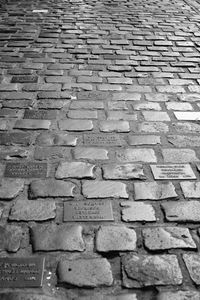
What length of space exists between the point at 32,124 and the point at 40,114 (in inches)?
8.1

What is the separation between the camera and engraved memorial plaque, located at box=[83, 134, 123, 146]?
2.72m

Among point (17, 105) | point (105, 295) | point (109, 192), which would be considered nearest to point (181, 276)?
point (105, 295)

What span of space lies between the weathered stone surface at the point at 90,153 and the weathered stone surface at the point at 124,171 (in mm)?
131

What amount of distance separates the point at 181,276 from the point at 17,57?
375 cm

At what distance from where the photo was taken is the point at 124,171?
2.40m

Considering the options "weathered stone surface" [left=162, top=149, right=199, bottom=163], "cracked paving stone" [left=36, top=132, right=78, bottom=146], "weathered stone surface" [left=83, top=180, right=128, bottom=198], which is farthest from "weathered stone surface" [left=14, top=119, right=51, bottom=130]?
"weathered stone surface" [left=162, top=149, right=199, bottom=163]

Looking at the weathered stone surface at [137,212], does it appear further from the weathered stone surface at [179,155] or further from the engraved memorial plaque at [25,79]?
the engraved memorial plaque at [25,79]

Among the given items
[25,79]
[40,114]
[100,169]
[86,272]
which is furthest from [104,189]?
[25,79]

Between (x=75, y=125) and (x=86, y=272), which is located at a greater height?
(x=86, y=272)

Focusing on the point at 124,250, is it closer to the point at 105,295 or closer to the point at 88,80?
the point at 105,295

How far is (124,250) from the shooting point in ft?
Answer: 5.82

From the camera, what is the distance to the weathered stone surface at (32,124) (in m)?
2.93

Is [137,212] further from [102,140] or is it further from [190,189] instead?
[102,140]

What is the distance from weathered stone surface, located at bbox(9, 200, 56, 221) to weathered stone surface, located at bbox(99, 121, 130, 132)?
1.04 m
